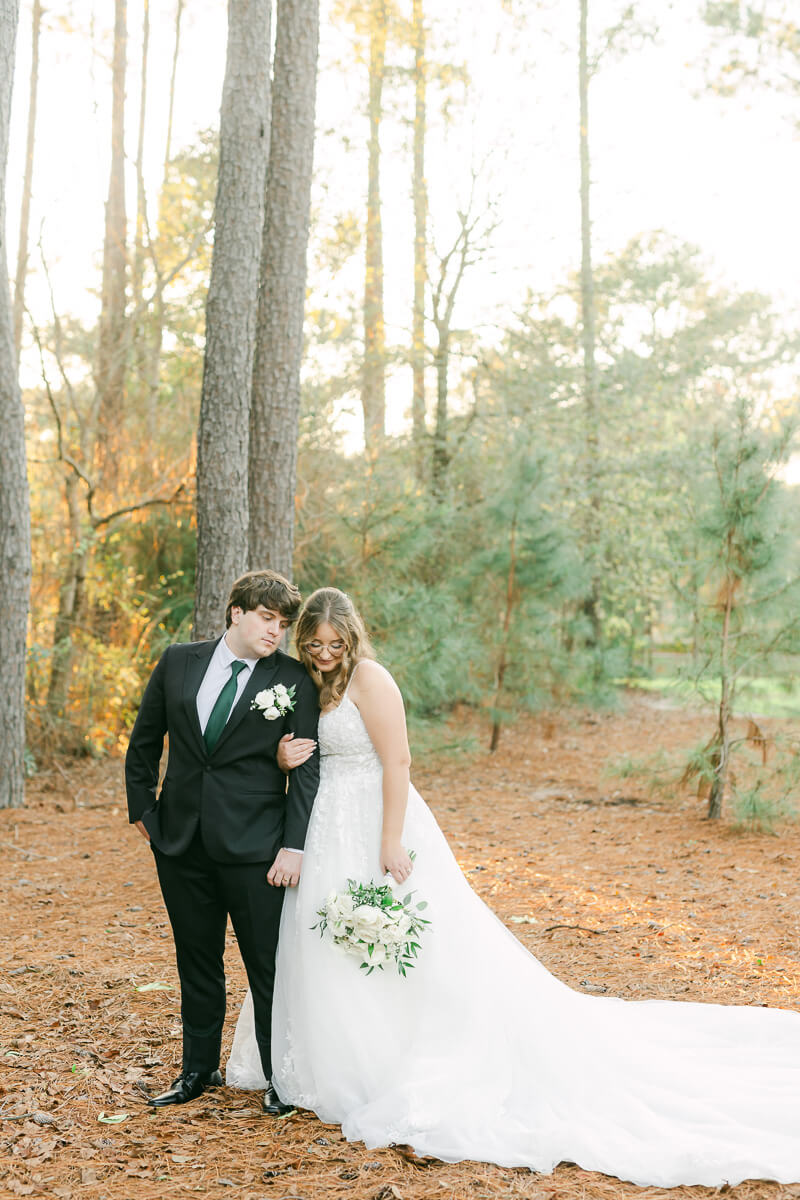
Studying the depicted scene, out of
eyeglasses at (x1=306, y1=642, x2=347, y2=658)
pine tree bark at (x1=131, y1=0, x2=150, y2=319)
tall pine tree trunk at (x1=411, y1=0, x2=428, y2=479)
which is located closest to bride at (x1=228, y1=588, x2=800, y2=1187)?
eyeglasses at (x1=306, y1=642, x2=347, y2=658)

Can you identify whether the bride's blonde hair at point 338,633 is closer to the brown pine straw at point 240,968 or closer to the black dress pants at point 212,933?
the black dress pants at point 212,933

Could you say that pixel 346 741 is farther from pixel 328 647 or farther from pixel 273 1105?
pixel 273 1105

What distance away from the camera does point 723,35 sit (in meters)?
14.2

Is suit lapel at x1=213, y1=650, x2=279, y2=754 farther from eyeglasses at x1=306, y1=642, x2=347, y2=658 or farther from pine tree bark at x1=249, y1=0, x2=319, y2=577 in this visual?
pine tree bark at x1=249, y1=0, x2=319, y2=577

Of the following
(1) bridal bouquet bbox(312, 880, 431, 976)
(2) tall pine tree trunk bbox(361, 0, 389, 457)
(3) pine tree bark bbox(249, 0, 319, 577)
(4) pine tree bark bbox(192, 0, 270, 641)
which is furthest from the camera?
(2) tall pine tree trunk bbox(361, 0, 389, 457)

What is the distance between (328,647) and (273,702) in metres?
0.31

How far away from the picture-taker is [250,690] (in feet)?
12.5

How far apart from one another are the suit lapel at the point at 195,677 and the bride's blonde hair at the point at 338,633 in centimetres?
34

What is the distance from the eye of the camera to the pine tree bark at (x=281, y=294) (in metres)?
8.43

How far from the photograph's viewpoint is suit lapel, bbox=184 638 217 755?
381 cm

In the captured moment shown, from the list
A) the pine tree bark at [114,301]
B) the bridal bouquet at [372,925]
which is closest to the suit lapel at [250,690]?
the bridal bouquet at [372,925]

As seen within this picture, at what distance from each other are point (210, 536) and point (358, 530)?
13.2ft

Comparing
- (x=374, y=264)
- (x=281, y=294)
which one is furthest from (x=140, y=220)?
(x=374, y=264)

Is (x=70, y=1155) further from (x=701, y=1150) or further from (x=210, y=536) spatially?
(x=210, y=536)
